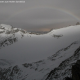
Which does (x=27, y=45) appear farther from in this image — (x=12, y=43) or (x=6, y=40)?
(x=6, y=40)

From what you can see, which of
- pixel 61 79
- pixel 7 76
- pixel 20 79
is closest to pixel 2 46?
pixel 7 76

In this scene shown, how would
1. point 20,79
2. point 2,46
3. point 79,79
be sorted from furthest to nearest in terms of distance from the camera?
point 2,46 < point 20,79 < point 79,79

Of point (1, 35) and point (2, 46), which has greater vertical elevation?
point (1, 35)

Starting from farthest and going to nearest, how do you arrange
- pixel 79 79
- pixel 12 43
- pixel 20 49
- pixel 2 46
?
1. pixel 12 43
2. pixel 2 46
3. pixel 20 49
4. pixel 79 79

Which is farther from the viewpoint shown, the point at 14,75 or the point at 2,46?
the point at 2,46

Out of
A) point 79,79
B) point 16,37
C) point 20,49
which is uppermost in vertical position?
point 79,79

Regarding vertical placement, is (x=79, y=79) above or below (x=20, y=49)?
above

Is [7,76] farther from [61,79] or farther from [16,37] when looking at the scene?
[16,37]

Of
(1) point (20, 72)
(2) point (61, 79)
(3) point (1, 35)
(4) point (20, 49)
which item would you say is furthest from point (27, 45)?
(2) point (61, 79)

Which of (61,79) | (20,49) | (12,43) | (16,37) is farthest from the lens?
(16,37)
